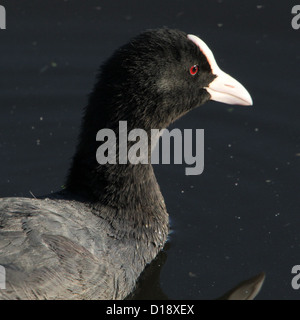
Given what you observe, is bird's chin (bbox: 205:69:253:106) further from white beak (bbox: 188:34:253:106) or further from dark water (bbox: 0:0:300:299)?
dark water (bbox: 0:0:300:299)

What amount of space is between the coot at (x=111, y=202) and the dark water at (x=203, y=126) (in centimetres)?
48

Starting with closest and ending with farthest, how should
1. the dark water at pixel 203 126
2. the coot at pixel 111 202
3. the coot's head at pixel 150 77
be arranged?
1. the coot at pixel 111 202
2. the coot's head at pixel 150 77
3. the dark water at pixel 203 126

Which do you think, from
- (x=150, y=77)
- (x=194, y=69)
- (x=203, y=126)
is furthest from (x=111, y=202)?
(x=203, y=126)

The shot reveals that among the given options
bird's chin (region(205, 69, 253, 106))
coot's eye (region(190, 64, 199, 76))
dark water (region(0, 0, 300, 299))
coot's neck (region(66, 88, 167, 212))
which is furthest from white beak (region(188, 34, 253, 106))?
dark water (region(0, 0, 300, 299))

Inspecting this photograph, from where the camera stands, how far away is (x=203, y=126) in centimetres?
734

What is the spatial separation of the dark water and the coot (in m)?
0.48

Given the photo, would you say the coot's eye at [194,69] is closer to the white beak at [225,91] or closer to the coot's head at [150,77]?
the coot's head at [150,77]

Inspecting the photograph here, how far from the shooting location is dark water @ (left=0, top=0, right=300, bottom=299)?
622 centimetres

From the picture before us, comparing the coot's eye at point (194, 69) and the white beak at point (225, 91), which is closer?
the coot's eye at point (194, 69)

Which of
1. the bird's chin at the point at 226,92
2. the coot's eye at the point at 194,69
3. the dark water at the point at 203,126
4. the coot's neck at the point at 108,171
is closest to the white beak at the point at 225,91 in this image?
the bird's chin at the point at 226,92

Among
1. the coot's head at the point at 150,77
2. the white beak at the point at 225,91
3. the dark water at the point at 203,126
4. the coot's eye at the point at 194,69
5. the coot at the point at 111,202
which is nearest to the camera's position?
the coot at the point at 111,202

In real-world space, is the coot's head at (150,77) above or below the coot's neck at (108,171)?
above

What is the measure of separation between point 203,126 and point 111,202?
1858mm

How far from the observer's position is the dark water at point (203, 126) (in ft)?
20.4
